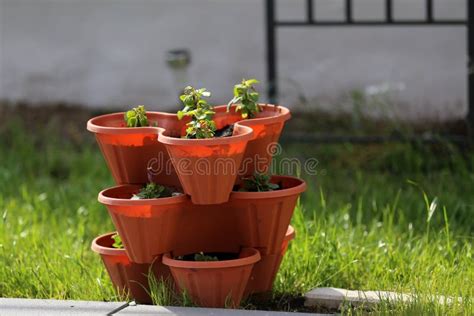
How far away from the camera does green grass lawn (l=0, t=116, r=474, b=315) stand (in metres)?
3.75

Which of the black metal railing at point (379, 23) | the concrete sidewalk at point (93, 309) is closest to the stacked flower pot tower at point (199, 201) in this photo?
the concrete sidewalk at point (93, 309)

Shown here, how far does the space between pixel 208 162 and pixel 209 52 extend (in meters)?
4.21

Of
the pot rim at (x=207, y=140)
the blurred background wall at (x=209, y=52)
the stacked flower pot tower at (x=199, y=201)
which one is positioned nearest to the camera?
the pot rim at (x=207, y=140)

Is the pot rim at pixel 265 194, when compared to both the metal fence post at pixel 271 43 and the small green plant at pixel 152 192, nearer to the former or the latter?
the small green plant at pixel 152 192

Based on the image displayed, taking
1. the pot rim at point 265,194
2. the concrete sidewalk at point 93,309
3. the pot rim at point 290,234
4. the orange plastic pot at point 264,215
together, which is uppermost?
the pot rim at point 265,194

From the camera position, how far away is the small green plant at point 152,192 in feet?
11.5

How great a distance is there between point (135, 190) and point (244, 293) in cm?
53

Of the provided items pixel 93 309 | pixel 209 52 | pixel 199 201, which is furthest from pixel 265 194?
pixel 209 52

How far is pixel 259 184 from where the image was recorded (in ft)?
11.7

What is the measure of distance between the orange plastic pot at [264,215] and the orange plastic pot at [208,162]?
0.32 feet

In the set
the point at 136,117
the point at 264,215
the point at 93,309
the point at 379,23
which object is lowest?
the point at 93,309

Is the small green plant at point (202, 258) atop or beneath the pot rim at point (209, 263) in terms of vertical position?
beneath

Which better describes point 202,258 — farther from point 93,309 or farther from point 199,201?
point 93,309

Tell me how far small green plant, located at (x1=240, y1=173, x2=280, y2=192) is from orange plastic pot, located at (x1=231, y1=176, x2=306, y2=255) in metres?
0.05
